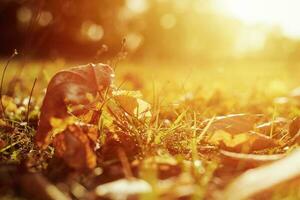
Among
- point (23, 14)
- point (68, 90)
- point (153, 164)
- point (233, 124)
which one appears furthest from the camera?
point (23, 14)

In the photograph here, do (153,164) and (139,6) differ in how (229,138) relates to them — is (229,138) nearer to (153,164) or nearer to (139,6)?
(153,164)

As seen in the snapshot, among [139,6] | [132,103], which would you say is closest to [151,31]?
[139,6]

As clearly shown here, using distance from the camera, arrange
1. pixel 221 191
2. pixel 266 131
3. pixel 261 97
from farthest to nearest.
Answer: pixel 261 97 → pixel 266 131 → pixel 221 191

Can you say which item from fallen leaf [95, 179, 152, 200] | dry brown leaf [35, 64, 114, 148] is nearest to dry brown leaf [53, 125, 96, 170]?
dry brown leaf [35, 64, 114, 148]

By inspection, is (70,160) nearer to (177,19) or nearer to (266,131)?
(266,131)

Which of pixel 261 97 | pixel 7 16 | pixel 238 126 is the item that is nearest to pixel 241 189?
pixel 238 126

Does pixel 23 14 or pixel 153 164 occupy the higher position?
pixel 153 164
